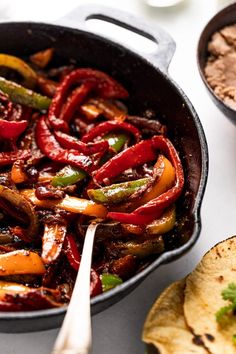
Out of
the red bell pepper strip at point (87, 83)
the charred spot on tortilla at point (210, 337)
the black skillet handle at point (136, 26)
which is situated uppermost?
the black skillet handle at point (136, 26)

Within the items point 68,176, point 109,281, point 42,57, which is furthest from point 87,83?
point 109,281

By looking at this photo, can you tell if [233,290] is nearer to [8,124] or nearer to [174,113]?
[174,113]

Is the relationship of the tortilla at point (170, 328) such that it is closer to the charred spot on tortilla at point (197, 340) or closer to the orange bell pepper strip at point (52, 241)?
the charred spot on tortilla at point (197, 340)

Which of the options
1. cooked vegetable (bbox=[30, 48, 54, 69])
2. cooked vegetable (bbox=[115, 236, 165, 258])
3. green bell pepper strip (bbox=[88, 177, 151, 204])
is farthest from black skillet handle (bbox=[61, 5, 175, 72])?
cooked vegetable (bbox=[115, 236, 165, 258])

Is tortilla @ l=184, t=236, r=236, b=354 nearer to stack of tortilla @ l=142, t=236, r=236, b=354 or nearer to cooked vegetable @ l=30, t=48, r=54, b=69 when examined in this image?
stack of tortilla @ l=142, t=236, r=236, b=354

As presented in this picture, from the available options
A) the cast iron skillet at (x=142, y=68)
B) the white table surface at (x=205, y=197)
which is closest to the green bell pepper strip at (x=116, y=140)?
the cast iron skillet at (x=142, y=68)
